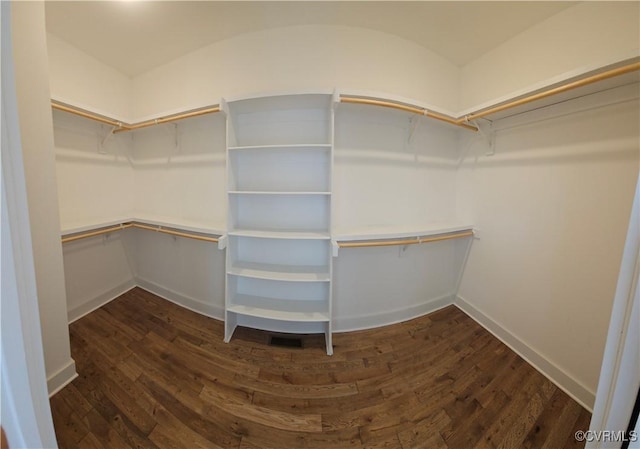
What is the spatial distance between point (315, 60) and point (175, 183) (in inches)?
69.7

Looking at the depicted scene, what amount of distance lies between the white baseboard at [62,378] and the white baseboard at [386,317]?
71.2 inches

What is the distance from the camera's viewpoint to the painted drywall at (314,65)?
1675 mm

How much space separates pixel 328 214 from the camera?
171 cm

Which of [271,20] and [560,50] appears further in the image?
[271,20]

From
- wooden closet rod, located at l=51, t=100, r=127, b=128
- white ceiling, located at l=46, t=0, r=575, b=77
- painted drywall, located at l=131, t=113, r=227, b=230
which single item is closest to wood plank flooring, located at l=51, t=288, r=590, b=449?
painted drywall, located at l=131, t=113, r=227, b=230

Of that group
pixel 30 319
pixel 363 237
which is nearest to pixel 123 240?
pixel 30 319

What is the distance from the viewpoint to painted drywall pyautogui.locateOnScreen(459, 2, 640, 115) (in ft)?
3.76

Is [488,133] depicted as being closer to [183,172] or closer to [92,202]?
[183,172]

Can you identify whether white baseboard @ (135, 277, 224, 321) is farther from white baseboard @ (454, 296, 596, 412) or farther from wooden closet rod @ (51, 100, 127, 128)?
white baseboard @ (454, 296, 596, 412)

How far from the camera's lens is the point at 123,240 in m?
2.32

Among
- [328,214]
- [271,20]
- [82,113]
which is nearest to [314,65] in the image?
[271,20]

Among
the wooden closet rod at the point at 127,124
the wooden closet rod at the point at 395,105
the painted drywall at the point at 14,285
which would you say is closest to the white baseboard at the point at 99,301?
the wooden closet rod at the point at 127,124

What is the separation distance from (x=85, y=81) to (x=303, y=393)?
329cm

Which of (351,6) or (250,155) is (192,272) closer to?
(250,155)
